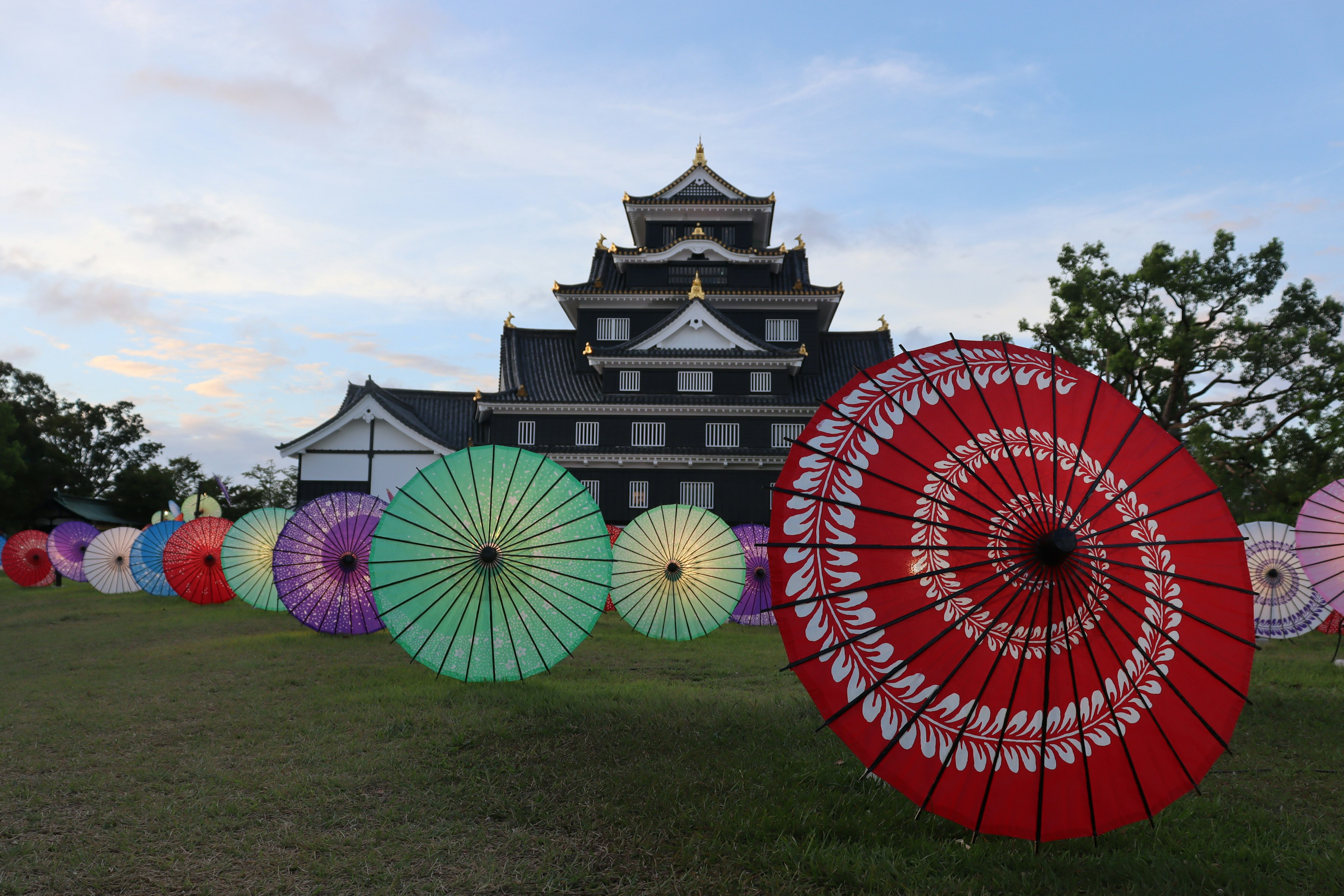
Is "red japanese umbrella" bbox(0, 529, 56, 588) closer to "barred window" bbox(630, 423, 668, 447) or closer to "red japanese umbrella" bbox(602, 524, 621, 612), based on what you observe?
"red japanese umbrella" bbox(602, 524, 621, 612)

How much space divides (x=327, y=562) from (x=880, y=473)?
11.8m

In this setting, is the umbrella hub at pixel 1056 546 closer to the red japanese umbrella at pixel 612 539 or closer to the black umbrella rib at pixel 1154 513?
the black umbrella rib at pixel 1154 513

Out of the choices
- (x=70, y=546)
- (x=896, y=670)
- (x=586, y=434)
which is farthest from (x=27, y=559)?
(x=896, y=670)

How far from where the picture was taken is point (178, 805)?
5.84 metres

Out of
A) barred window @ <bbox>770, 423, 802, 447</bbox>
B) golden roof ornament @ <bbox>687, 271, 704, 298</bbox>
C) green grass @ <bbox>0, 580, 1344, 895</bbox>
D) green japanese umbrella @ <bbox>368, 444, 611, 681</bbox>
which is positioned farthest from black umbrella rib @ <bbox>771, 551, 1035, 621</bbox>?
golden roof ornament @ <bbox>687, 271, 704, 298</bbox>

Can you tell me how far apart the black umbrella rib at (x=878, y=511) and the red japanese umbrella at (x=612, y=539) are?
15.9ft

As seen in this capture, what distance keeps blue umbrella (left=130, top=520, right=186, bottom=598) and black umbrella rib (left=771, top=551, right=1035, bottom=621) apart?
2397cm

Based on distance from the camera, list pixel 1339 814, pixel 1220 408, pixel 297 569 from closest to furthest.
→ 1. pixel 1339 814
2. pixel 297 569
3. pixel 1220 408

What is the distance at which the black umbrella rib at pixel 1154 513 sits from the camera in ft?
15.5

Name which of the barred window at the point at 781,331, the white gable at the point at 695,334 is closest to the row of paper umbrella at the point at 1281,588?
the white gable at the point at 695,334

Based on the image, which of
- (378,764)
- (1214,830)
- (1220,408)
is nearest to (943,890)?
(1214,830)

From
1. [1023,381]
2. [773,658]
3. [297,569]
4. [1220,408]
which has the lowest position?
[773,658]

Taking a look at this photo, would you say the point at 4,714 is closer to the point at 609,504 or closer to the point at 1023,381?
the point at 1023,381

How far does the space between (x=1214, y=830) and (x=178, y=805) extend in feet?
25.0
